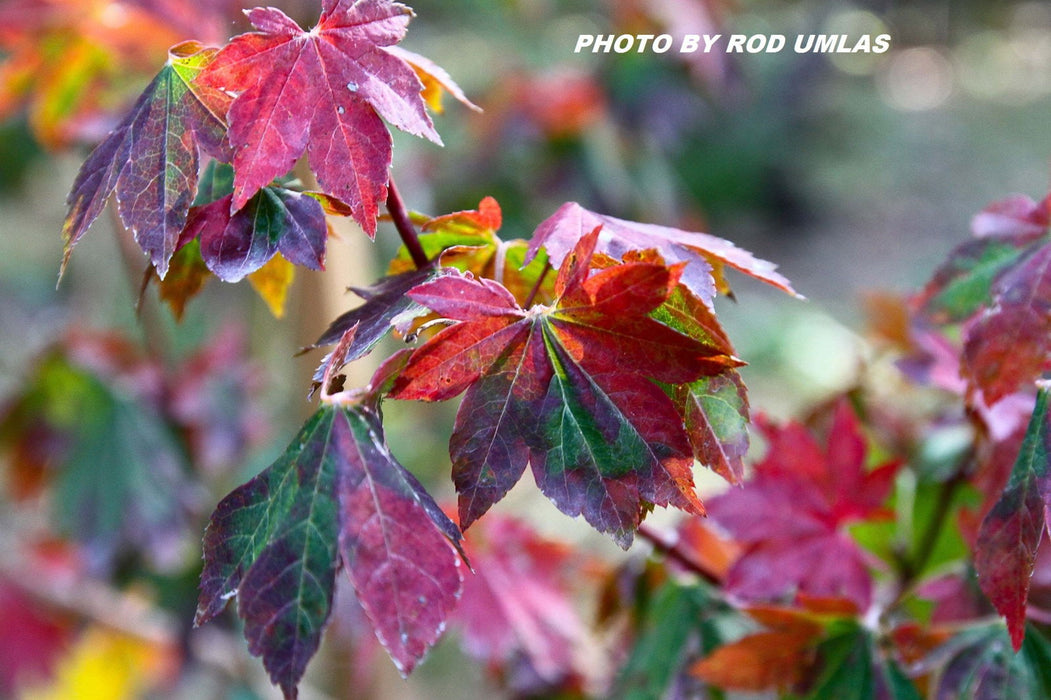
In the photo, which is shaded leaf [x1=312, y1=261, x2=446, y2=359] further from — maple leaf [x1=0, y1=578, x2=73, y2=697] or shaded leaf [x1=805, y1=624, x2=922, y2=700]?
maple leaf [x1=0, y1=578, x2=73, y2=697]

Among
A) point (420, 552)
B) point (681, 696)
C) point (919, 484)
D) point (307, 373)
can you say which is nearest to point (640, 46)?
point (307, 373)

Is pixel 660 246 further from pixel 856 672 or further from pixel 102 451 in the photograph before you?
pixel 102 451

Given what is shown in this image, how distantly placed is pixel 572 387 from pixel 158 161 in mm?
247

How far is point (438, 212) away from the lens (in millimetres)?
2066

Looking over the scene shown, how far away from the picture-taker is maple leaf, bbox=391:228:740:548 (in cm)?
44

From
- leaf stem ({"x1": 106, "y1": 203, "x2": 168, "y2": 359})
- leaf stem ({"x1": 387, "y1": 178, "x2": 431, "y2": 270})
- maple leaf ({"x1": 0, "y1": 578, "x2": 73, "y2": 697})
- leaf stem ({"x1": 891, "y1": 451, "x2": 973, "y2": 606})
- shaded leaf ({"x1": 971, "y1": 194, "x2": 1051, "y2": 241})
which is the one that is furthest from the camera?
maple leaf ({"x1": 0, "y1": 578, "x2": 73, "y2": 697})

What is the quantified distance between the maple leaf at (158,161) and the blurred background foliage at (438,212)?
0.25m

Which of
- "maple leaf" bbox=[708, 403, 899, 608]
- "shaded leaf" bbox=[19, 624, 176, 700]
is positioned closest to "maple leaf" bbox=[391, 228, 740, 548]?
"maple leaf" bbox=[708, 403, 899, 608]

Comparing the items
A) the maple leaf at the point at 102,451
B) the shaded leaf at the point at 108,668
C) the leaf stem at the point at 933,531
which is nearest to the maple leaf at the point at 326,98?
the leaf stem at the point at 933,531

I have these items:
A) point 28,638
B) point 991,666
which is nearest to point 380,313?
point 991,666

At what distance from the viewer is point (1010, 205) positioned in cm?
62

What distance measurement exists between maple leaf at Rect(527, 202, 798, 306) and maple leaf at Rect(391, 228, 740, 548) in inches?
1.2

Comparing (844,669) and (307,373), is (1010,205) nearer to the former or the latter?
(844,669)

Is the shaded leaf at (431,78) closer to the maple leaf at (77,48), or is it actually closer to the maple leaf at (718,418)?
the maple leaf at (718,418)
